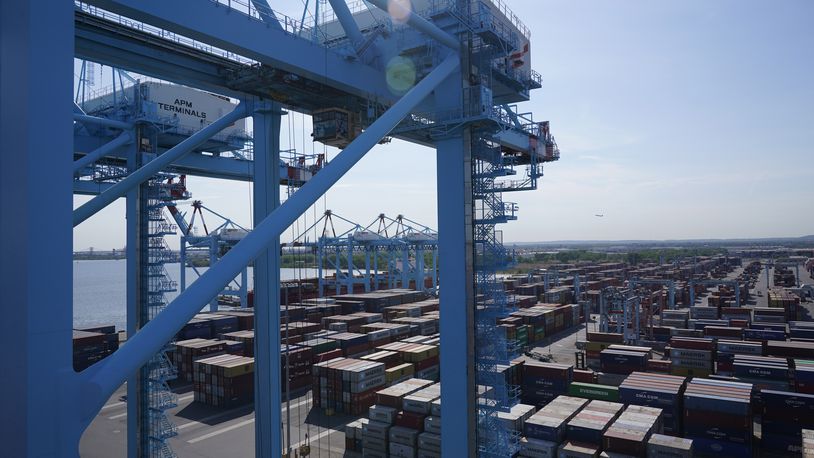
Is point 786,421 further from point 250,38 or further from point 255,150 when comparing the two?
point 250,38

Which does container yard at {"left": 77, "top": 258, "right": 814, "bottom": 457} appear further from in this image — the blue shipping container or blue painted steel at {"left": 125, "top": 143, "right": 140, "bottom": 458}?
blue painted steel at {"left": 125, "top": 143, "right": 140, "bottom": 458}

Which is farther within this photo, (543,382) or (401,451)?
(543,382)

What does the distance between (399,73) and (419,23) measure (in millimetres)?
2146

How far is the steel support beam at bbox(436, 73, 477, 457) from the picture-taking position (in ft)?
36.7

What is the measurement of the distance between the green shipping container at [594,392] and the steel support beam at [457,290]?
12.6m

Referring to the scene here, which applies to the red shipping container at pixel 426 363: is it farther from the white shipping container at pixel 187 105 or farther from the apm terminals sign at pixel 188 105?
the apm terminals sign at pixel 188 105

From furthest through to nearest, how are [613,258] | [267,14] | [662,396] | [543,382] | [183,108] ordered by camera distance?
[613,258]
[543,382]
[662,396]
[183,108]
[267,14]

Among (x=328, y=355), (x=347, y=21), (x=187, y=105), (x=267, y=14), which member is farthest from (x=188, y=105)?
(x=328, y=355)

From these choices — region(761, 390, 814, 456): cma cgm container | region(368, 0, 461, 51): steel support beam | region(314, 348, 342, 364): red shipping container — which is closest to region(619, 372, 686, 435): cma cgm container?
region(761, 390, 814, 456): cma cgm container

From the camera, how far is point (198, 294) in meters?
4.62

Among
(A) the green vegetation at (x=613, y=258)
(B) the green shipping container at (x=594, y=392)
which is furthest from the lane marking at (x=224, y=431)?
(A) the green vegetation at (x=613, y=258)

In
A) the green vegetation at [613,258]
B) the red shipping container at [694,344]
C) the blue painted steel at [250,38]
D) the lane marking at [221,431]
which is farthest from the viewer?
the green vegetation at [613,258]

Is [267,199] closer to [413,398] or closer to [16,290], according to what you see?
[16,290]

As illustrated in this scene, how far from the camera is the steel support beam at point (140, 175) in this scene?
845 cm
